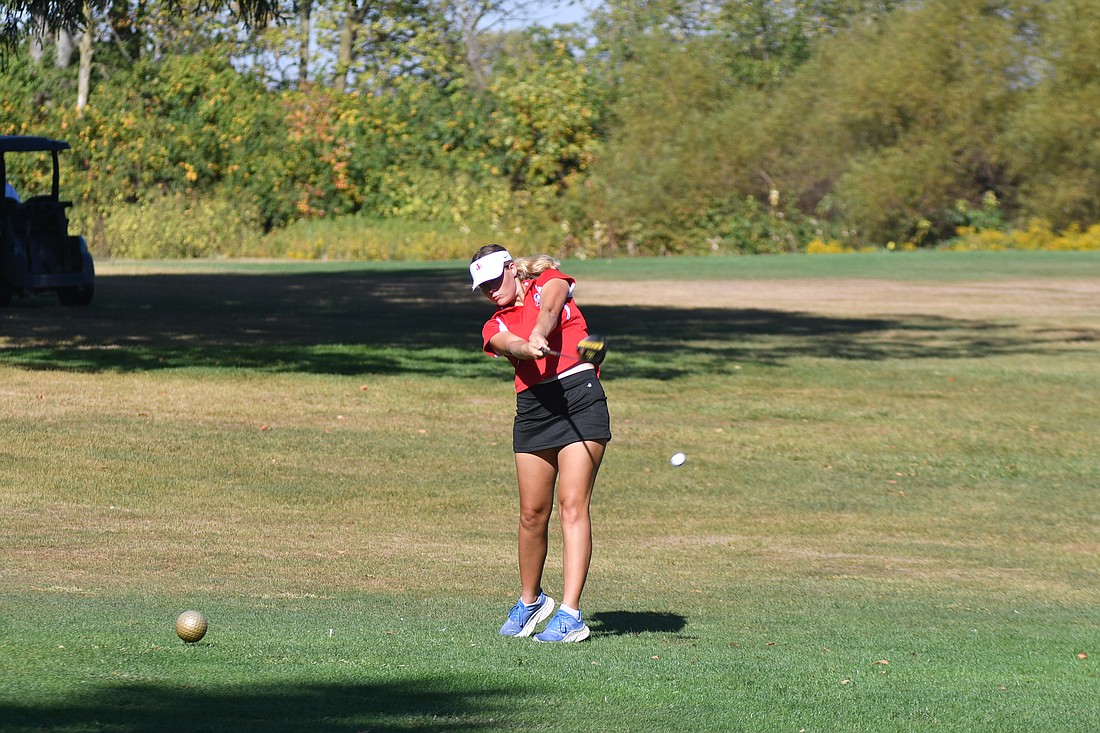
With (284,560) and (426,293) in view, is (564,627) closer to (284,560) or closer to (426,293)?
(284,560)

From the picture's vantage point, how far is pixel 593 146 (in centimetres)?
5344

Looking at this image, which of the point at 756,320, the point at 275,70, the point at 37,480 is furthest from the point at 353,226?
the point at 37,480

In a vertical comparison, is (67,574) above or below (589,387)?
below

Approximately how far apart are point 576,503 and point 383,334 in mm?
15010

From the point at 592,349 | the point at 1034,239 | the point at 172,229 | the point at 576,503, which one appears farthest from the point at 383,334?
the point at 1034,239

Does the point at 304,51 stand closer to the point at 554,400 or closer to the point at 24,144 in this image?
the point at 24,144

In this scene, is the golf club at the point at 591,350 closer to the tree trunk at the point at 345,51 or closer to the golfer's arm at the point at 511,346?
the golfer's arm at the point at 511,346

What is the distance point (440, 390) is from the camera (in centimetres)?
1642

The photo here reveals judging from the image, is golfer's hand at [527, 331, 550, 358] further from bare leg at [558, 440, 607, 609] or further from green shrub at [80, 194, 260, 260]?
green shrub at [80, 194, 260, 260]

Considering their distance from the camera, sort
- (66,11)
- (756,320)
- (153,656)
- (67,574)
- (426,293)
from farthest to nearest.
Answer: (426,293) < (756,320) < (66,11) < (67,574) < (153,656)

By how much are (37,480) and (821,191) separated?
4465cm

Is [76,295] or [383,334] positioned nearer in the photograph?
[383,334]

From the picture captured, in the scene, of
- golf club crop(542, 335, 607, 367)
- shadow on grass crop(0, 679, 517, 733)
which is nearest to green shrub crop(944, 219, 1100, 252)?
golf club crop(542, 335, 607, 367)

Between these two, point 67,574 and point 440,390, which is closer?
point 67,574
